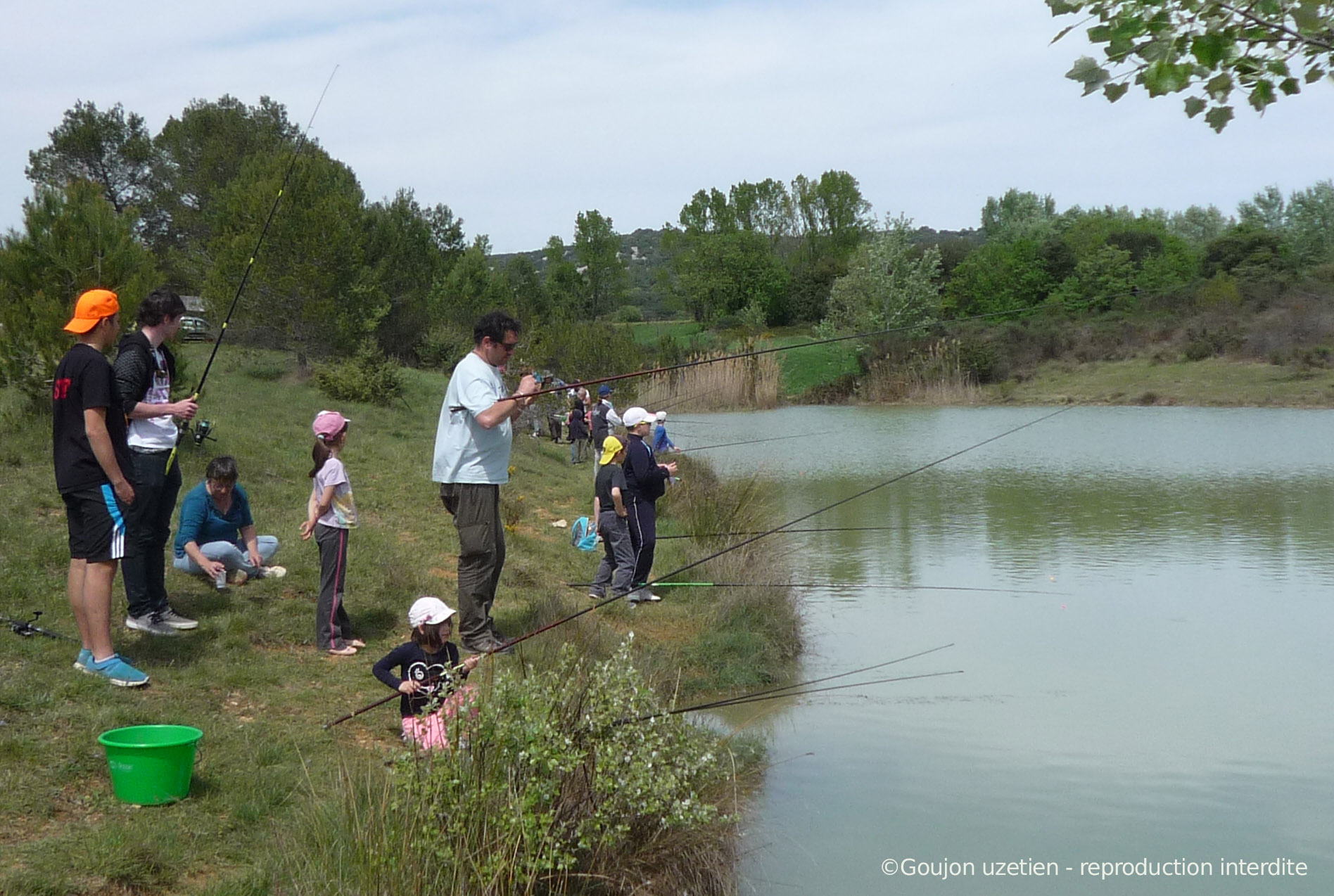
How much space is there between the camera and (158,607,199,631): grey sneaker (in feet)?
18.6

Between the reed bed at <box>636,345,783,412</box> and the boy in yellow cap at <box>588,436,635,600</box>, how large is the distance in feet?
60.5

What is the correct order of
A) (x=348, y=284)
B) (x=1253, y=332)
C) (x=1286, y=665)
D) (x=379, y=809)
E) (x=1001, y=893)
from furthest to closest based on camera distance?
(x=1253, y=332) < (x=348, y=284) < (x=1286, y=665) < (x=1001, y=893) < (x=379, y=809)

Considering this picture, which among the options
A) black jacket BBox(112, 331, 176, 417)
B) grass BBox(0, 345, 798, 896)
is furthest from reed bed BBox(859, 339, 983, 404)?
black jacket BBox(112, 331, 176, 417)

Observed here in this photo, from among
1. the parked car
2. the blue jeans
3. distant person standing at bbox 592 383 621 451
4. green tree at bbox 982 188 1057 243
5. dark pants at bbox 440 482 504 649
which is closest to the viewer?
dark pants at bbox 440 482 504 649

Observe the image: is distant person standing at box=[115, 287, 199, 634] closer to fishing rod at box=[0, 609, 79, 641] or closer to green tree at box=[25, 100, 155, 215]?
fishing rod at box=[0, 609, 79, 641]

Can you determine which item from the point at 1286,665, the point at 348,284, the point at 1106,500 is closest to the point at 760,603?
the point at 1286,665

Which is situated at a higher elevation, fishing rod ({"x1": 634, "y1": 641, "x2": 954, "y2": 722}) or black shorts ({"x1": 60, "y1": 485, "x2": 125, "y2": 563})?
black shorts ({"x1": 60, "y1": 485, "x2": 125, "y2": 563})

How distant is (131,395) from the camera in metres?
5.31

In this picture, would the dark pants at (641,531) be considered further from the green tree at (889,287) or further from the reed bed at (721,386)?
the green tree at (889,287)

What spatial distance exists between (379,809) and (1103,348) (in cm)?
2902

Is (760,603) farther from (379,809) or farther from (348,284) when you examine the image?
(348,284)

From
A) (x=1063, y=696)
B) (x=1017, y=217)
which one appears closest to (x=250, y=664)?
(x=1063, y=696)

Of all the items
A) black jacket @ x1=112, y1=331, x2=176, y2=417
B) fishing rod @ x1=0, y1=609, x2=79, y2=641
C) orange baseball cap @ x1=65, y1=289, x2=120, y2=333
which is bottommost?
fishing rod @ x1=0, y1=609, x2=79, y2=641

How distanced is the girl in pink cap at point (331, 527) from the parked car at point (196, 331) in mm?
20880
